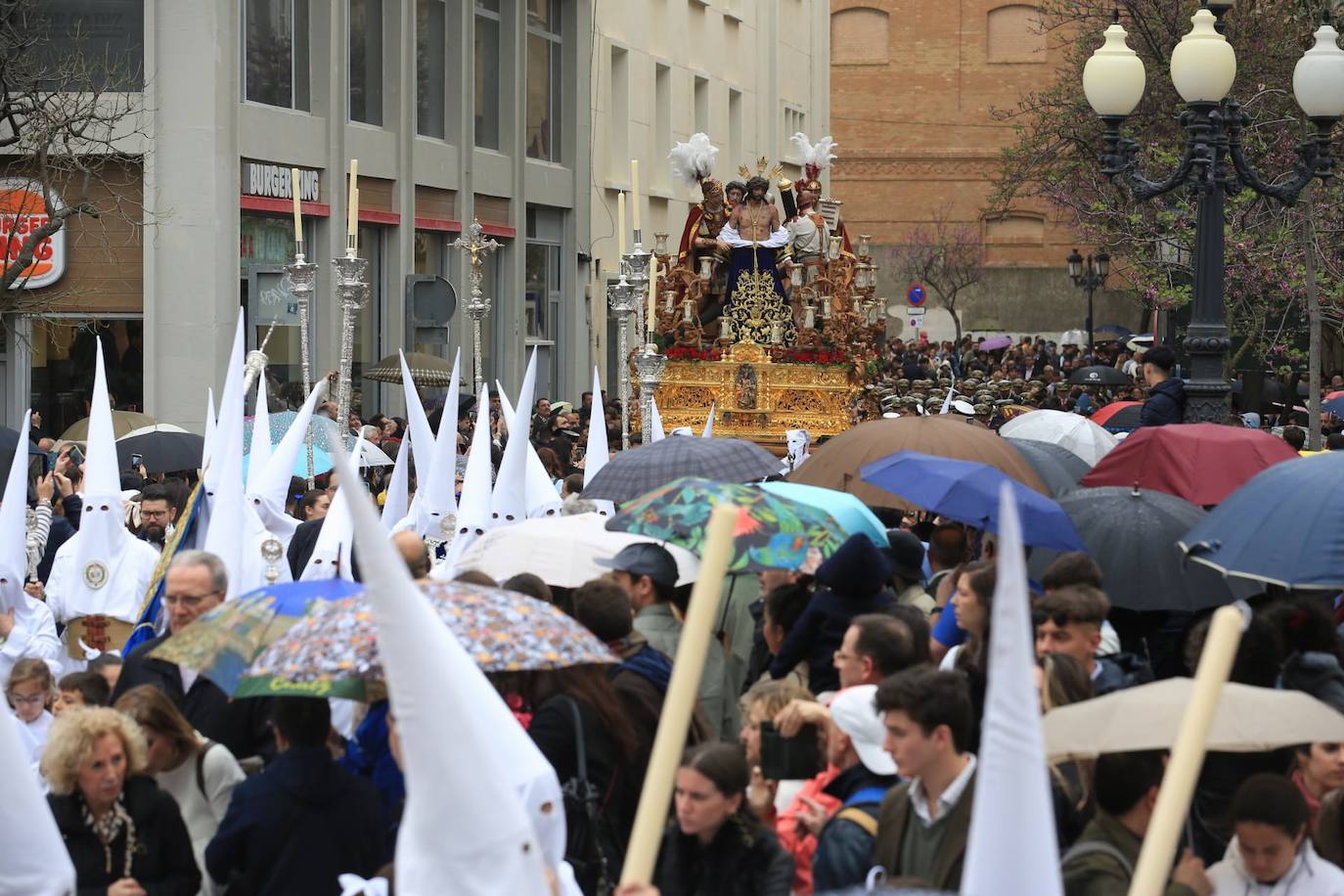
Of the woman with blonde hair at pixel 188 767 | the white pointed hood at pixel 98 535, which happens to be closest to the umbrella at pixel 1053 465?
the white pointed hood at pixel 98 535

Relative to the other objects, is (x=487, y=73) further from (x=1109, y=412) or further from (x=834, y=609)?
(x=834, y=609)

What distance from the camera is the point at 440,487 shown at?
1168cm

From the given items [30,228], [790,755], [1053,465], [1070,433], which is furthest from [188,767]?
[30,228]

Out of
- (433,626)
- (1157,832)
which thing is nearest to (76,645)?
(433,626)

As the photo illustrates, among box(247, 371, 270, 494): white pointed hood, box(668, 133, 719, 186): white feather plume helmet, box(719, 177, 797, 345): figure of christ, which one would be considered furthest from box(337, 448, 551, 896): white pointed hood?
box(668, 133, 719, 186): white feather plume helmet

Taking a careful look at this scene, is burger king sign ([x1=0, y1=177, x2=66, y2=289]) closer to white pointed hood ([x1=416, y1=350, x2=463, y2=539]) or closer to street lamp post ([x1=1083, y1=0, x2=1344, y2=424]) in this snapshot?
white pointed hood ([x1=416, y1=350, x2=463, y2=539])

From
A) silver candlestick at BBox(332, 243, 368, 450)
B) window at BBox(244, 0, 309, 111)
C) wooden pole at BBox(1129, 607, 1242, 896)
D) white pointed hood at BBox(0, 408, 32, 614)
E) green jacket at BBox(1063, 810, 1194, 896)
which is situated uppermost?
window at BBox(244, 0, 309, 111)

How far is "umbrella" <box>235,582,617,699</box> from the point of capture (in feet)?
18.7

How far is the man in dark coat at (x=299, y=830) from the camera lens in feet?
18.9

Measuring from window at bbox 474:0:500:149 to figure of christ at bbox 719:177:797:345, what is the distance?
1322 cm

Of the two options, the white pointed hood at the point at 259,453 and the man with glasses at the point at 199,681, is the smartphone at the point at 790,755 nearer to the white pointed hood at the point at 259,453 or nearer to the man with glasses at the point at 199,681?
the man with glasses at the point at 199,681

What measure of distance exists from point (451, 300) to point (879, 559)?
12828 mm

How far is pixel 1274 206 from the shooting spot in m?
26.1

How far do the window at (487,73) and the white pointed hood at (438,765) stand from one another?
28.9 metres
